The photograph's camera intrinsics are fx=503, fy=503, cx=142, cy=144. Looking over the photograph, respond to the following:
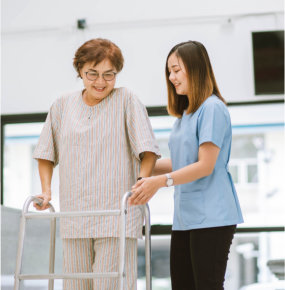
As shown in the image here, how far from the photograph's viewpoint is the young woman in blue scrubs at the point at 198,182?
5.93 feet

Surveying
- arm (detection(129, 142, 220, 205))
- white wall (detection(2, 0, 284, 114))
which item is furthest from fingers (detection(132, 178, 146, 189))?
white wall (detection(2, 0, 284, 114))

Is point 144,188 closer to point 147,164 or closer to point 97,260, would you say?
point 147,164

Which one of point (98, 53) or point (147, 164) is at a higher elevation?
point (98, 53)

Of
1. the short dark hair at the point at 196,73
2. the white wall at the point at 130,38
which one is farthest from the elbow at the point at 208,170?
the white wall at the point at 130,38

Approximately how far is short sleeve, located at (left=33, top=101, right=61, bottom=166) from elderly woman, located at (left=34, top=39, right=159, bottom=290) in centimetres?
7

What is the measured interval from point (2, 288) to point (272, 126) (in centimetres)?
237

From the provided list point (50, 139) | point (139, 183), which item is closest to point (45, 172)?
point (50, 139)

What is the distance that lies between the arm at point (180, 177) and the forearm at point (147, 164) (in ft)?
0.64

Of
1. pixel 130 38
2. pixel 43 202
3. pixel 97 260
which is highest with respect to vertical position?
pixel 130 38

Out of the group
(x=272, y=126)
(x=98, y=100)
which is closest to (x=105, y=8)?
(x=272, y=126)

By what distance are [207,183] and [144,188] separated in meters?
0.26

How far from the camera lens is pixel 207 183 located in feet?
6.20

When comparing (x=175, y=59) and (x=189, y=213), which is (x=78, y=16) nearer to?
(x=175, y=59)

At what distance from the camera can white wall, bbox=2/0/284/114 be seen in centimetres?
391
